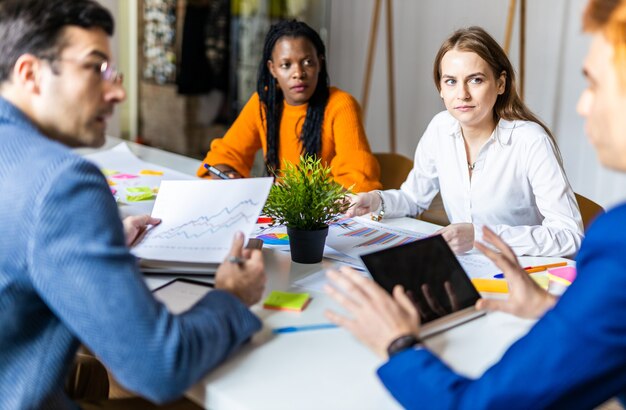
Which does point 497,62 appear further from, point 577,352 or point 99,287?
point 99,287

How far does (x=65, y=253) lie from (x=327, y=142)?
1.87 metres

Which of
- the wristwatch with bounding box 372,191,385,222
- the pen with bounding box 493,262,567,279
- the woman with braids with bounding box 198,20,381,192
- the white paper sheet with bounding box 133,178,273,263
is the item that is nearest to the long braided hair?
Result: the woman with braids with bounding box 198,20,381,192

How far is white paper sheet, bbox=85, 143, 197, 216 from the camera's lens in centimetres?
208

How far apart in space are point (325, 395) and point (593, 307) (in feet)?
1.32

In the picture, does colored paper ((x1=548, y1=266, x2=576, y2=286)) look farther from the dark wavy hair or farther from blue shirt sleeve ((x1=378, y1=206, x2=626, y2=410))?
the dark wavy hair

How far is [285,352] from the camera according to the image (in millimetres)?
1151

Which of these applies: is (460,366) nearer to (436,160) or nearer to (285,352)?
(285,352)

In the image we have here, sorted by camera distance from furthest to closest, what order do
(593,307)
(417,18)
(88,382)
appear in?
1. (417,18)
2. (88,382)
3. (593,307)

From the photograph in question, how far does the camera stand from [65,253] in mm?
936

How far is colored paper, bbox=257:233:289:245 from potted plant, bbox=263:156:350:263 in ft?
0.53

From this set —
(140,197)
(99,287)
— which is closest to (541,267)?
(99,287)

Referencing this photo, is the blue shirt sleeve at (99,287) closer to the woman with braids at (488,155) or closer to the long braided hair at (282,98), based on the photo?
the woman with braids at (488,155)

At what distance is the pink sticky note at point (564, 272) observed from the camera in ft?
5.13

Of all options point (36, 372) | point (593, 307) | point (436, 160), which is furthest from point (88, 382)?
point (436, 160)
